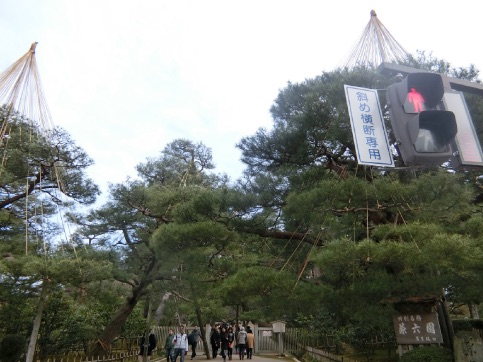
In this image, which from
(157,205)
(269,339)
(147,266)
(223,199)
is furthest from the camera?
(269,339)

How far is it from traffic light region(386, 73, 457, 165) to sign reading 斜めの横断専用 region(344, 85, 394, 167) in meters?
1.34

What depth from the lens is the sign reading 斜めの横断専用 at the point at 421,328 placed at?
5.68 meters

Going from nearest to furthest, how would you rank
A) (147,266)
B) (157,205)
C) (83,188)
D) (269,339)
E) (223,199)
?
(223,199) < (157,205) < (83,188) < (147,266) < (269,339)

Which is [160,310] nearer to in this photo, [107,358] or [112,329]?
[112,329]

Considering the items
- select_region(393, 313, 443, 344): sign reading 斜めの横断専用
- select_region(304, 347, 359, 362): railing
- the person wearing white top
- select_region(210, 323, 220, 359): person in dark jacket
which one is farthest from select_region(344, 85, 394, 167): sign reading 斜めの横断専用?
select_region(210, 323, 220, 359): person in dark jacket

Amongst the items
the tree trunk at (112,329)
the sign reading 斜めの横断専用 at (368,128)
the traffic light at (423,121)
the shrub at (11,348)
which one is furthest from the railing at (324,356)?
the shrub at (11,348)

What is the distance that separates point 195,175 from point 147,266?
19.7 ft

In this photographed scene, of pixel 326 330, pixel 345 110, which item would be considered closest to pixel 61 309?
pixel 326 330

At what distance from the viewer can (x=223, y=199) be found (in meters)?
6.70

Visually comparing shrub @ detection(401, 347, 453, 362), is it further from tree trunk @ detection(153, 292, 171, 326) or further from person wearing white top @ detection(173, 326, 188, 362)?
tree trunk @ detection(153, 292, 171, 326)

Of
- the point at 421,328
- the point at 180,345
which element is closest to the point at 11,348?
the point at 180,345

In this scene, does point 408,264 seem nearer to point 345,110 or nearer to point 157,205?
point 345,110

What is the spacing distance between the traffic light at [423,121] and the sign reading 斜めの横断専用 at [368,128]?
1.34 m

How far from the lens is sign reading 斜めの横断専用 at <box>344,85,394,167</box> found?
197 inches
